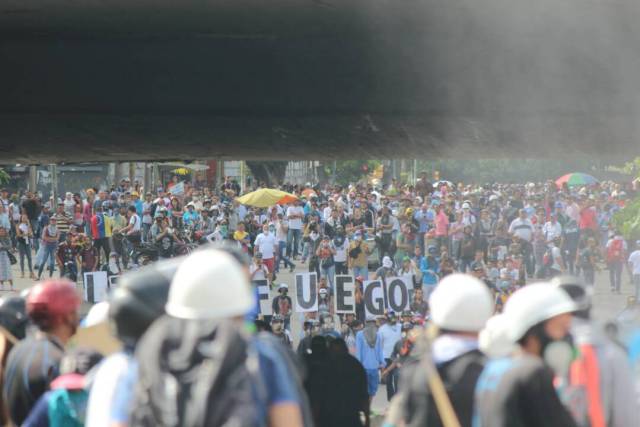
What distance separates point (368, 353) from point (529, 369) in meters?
13.6

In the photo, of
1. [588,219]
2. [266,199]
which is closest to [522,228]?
[588,219]

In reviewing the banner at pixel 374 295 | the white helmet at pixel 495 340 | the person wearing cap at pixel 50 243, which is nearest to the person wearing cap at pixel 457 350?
the white helmet at pixel 495 340

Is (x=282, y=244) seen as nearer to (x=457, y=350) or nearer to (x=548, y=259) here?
(x=548, y=259)

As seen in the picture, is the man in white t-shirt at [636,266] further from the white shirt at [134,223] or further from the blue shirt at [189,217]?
the blue shirt at [189,217]

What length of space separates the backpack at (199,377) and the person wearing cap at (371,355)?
14.2 metres

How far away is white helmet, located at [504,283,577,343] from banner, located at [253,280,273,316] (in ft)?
47.2

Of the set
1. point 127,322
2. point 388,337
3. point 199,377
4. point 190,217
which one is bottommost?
point 388,337

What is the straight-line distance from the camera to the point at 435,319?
4.67 meters

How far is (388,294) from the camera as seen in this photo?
19.5m

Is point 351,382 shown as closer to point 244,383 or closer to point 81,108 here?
point 81,108

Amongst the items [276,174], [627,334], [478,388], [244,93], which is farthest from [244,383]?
[276,174]

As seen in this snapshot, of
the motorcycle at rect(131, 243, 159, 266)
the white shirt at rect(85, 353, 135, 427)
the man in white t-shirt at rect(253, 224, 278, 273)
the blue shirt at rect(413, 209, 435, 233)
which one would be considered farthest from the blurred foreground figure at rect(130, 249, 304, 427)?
the blue shirt at rect(413, 209, 435, 233)

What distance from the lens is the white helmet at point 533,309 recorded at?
447cm

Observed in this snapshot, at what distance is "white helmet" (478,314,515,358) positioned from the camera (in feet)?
15.4
